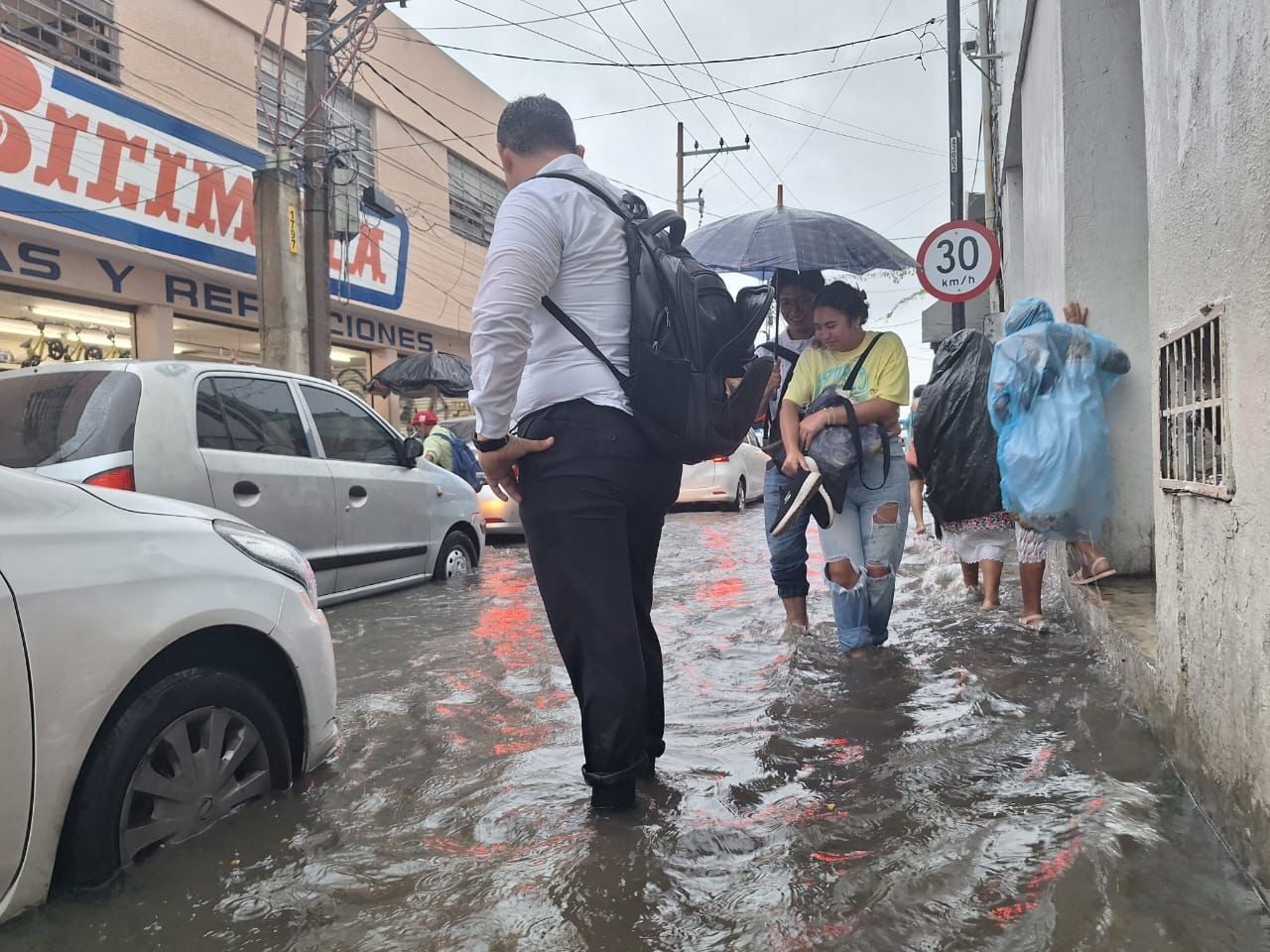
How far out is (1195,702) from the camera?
2.61m

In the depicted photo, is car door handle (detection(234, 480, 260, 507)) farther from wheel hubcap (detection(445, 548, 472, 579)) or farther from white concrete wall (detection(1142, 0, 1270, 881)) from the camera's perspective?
white concrete wall (detection(1142, 0, 1270, 881))

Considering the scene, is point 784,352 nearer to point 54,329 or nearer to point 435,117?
point 54,329

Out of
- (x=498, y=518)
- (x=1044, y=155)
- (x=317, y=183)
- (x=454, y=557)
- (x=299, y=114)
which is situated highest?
(x=299, y=114)

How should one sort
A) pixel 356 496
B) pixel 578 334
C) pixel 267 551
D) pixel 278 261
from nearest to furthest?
pixel 578 334 → pixel 267 551 → pixel 356 496 → pixel 278 261

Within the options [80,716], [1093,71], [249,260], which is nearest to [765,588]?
[1093,71]

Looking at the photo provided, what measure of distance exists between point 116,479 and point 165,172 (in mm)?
9002

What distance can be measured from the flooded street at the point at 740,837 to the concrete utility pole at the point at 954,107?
43.4ft

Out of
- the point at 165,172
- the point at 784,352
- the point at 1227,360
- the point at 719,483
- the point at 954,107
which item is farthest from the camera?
the point at 954,107

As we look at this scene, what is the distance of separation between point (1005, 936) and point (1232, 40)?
6.76 ft

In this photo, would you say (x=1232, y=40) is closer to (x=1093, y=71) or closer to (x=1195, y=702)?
(x=1195, y=702)

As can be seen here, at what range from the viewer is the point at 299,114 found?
15.3 meters

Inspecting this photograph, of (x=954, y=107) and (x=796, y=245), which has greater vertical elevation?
(x=954, y=107)

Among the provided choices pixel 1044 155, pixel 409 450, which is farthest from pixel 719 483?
pixel 1044 155

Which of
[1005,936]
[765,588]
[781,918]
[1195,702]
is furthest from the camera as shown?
[765,588]
